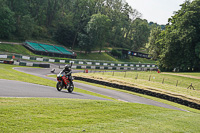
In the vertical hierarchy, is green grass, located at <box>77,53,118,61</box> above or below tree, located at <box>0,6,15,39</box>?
below

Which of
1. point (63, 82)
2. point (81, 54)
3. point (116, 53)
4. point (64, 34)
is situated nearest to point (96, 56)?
point (81, 54)

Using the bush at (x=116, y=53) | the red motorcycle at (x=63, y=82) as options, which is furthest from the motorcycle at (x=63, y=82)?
the bush at (x=116, y=53)

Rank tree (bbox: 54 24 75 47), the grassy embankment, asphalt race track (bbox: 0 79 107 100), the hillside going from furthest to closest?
tree (bbox: 54 24 75 47) → the hillside → asphalt race track (bbox: 0 79 107 100) → the grassy embankment

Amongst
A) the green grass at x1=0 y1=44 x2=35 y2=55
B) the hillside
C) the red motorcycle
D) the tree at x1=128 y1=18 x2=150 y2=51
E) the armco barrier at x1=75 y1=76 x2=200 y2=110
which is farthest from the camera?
the tree at x1=128 y1=18 x2=150 y2=51

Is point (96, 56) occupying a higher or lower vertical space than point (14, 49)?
higher

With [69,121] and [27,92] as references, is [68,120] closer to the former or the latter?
[69,121]

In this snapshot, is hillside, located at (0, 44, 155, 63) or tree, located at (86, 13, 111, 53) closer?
hillside, located at (0, 44, 155, 63)

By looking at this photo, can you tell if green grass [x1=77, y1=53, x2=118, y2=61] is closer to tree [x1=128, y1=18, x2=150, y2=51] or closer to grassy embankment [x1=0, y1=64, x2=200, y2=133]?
tree [x1=128, y1=18, x2=150, y2=51]

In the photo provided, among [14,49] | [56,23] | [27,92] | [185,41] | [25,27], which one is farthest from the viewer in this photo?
[56,23]

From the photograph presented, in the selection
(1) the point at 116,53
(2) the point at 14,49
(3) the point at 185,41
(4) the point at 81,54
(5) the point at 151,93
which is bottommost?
(5) the point at 151,93

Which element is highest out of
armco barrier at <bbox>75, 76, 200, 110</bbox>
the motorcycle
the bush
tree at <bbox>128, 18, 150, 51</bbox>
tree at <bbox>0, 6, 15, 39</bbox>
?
tree at <bbox>128, 18, 150, 51</bbox>

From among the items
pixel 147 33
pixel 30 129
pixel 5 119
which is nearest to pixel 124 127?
pixel 30 129

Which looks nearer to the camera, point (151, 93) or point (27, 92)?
point (27, 92)

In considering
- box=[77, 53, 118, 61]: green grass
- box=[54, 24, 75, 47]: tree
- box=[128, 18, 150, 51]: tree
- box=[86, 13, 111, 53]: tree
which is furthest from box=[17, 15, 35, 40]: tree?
box=[128, 18, 150, 51]: tree
